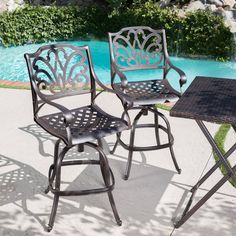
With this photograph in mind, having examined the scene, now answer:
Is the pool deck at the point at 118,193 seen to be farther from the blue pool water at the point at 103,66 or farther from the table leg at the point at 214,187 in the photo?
the blue pool water at the point at 103,66

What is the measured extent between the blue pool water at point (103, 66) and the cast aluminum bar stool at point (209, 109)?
218 inches

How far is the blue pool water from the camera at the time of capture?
9.85 meters

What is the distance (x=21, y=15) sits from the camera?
12305mm

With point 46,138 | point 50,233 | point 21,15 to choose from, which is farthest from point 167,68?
point 21,15

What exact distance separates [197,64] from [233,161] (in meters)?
6.64

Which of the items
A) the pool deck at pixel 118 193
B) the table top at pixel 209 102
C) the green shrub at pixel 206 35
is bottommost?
the green shrub at pixel 206 35

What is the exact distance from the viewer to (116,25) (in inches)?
504

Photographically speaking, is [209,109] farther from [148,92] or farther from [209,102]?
[148,92]

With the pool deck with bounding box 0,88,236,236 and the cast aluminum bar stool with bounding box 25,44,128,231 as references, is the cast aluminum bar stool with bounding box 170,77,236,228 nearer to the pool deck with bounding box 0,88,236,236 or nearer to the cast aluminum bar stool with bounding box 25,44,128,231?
the pool deck with bounding box 0,88,236,236

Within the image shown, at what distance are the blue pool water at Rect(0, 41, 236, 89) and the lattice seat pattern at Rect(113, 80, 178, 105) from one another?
4694mm

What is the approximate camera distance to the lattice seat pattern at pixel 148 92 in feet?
13.1

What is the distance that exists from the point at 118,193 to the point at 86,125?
717mm

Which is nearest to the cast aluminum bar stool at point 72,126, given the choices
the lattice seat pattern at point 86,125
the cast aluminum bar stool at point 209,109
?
the lattice seat pattern at point 86,125

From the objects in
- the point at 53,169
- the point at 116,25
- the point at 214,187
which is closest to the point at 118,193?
the point at 53,169
